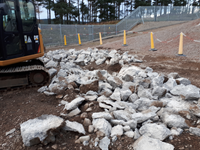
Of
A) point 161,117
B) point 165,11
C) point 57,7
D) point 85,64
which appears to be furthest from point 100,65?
point 57,7

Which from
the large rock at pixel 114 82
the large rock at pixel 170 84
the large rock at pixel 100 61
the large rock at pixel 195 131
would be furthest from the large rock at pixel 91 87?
the large rock at pixel 100 61

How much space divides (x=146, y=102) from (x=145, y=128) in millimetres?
937

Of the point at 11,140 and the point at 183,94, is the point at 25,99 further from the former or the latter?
the point at 183,94

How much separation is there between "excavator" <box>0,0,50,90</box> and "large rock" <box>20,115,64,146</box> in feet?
10.4

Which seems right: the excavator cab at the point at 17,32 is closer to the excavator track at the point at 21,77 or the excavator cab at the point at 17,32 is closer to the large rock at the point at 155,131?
the excavator track at the point at 21,77

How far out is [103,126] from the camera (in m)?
2.65

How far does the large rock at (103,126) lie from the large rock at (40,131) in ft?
1.92

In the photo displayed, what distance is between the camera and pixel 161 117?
3039 millimetres

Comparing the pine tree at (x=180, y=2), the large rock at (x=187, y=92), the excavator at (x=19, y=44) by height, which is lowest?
the large rock at (x=187, y=92)

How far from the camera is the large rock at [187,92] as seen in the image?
3.65 metres

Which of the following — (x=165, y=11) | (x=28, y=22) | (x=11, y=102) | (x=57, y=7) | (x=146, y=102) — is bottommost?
(x=11, y=102)

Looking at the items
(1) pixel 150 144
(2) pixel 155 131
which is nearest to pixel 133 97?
(2) pixel 155 131

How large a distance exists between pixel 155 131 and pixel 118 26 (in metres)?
20.2

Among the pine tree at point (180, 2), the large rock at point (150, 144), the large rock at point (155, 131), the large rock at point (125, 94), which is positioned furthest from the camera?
the pine tree at point (180, 2)
